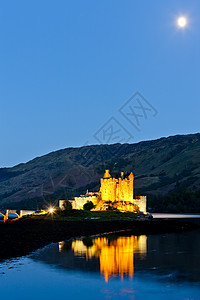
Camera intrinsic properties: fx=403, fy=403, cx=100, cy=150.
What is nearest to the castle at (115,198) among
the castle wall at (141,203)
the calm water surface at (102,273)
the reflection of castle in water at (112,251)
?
the castle wall at (141,203)

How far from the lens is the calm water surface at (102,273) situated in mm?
29047

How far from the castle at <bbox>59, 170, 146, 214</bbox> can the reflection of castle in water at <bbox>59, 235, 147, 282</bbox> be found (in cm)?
3561

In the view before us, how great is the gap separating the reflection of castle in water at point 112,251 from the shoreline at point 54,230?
14.0 feet

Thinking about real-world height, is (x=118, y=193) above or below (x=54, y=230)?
above

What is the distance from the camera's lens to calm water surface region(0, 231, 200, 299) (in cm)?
2905

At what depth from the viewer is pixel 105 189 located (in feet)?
331

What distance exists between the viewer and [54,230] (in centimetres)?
6694

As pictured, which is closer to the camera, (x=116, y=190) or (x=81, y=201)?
(x=81, y=201)

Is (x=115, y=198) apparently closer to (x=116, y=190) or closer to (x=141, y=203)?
(x=116, y=190)

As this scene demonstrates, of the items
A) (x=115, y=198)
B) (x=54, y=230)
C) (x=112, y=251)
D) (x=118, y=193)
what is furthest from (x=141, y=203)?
(x=112, y=251)

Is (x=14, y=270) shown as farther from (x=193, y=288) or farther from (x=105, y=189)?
(x=105, y=189)

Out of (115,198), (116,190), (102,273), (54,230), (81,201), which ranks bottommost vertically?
(102,273)

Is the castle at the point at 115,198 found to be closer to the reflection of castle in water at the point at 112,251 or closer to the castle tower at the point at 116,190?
the castle tower at the point at 116,190

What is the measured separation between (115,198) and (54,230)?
118 ft
